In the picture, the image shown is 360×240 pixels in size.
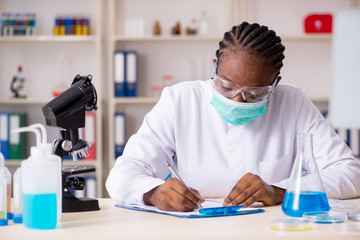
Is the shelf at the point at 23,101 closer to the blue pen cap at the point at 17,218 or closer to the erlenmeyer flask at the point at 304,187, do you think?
the blue pen cap at the point at 17,218

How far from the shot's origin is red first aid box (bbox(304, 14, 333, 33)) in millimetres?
3926

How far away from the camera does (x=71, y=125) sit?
54.7 inches

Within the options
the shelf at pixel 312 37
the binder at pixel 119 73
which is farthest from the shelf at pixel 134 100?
the shelf at pixel 312 37

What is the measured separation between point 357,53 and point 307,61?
3230 mm

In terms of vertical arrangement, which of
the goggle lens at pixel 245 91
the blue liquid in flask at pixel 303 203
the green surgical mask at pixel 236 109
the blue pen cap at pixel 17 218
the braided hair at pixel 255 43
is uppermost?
the braided hair at pixel 255 43

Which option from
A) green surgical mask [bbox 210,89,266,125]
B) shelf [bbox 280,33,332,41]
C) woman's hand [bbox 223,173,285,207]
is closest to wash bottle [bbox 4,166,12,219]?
woman's hand [bbox 223,173,285,207]

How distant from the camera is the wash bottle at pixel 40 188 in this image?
46.0 inches

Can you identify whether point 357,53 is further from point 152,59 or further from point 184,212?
point 152,59

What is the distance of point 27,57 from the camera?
161 inches

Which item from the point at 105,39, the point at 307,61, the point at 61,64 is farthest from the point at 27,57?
the point at 307,61

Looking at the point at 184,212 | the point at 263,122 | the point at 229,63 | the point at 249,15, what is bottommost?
the point at 184,212

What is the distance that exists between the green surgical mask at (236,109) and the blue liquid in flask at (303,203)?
19.7 inches

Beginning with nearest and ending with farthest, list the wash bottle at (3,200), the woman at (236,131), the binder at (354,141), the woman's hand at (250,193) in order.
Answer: the wash bottle at (3,200) → the woman's hand at (250,193) → the woman at (236,131) → the binder at (354,141)

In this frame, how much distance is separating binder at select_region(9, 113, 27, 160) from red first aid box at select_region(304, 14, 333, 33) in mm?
2108
